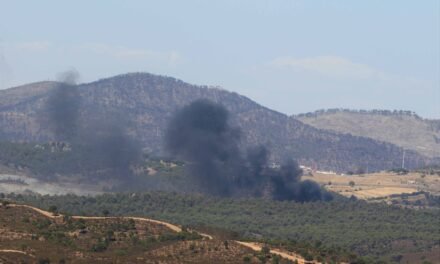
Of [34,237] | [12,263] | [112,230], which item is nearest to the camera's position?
[12,263]

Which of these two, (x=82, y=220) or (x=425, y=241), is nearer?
(x=82, y=220)

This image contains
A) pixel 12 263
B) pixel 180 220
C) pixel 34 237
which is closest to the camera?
pixel 12 263

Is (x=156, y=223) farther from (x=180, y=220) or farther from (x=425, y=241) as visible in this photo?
(x=425, y=241)

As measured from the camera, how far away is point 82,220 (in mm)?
134750

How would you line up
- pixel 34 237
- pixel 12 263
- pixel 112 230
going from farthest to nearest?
pixel 112 230 → pixel 34 237 → pixel 12 263

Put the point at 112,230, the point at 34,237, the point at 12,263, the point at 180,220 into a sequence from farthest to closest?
the point at 180,220 → the point at 112,230 → the point at 34,237 → the point at 12,263

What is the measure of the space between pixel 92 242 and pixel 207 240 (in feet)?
40.7

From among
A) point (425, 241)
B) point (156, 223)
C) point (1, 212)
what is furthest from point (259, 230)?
point (1, 212)

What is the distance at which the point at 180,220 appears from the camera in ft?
634

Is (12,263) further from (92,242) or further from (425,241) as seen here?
(425,241)

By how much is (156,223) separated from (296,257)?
21114mm

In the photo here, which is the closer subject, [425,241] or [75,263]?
[75,263]

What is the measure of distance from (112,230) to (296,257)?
21313 millimetres

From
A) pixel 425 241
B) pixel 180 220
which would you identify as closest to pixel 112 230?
pixel 180 220
